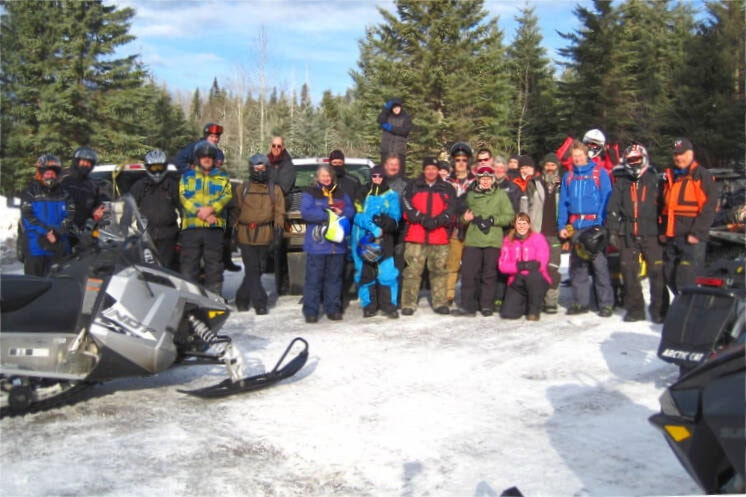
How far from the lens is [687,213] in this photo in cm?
729

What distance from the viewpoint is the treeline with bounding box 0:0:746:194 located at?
1114 inches

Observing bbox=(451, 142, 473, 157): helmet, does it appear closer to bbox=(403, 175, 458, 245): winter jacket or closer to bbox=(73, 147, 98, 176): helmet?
bbox=(403, 175, 458, 245): winter jacket

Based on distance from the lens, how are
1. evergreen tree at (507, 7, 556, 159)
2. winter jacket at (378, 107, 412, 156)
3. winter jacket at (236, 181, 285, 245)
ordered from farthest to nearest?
evergreen tree at (507, 7, 556, 159) → winter jacket at (378, 107, 412, 156) → winter jacket at (236, 181, 285, 245)

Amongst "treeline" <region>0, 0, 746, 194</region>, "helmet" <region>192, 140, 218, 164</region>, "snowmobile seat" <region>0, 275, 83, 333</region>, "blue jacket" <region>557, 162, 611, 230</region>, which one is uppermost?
"treeline" <region>0, 0, 746, 194</region>

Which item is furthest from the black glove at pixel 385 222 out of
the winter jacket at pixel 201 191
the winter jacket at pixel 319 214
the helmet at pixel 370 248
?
the winter jacket at pixel 201 191

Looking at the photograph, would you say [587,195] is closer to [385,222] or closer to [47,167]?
[385,222]

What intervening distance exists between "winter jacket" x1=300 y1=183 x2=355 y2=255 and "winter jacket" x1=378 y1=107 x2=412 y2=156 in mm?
2099

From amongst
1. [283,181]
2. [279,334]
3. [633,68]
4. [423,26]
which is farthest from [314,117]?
[279,334]

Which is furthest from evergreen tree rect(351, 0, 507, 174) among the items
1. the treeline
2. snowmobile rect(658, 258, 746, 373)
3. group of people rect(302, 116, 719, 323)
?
snowmobile rect(658, 258, 746, 373)

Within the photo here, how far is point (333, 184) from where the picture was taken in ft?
26.2

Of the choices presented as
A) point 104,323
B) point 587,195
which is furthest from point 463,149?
point 104,323

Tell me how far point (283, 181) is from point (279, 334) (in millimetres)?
2238

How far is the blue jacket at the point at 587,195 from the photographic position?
7973mm

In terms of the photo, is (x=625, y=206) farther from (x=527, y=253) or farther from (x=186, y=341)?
(x=186, y=341)
